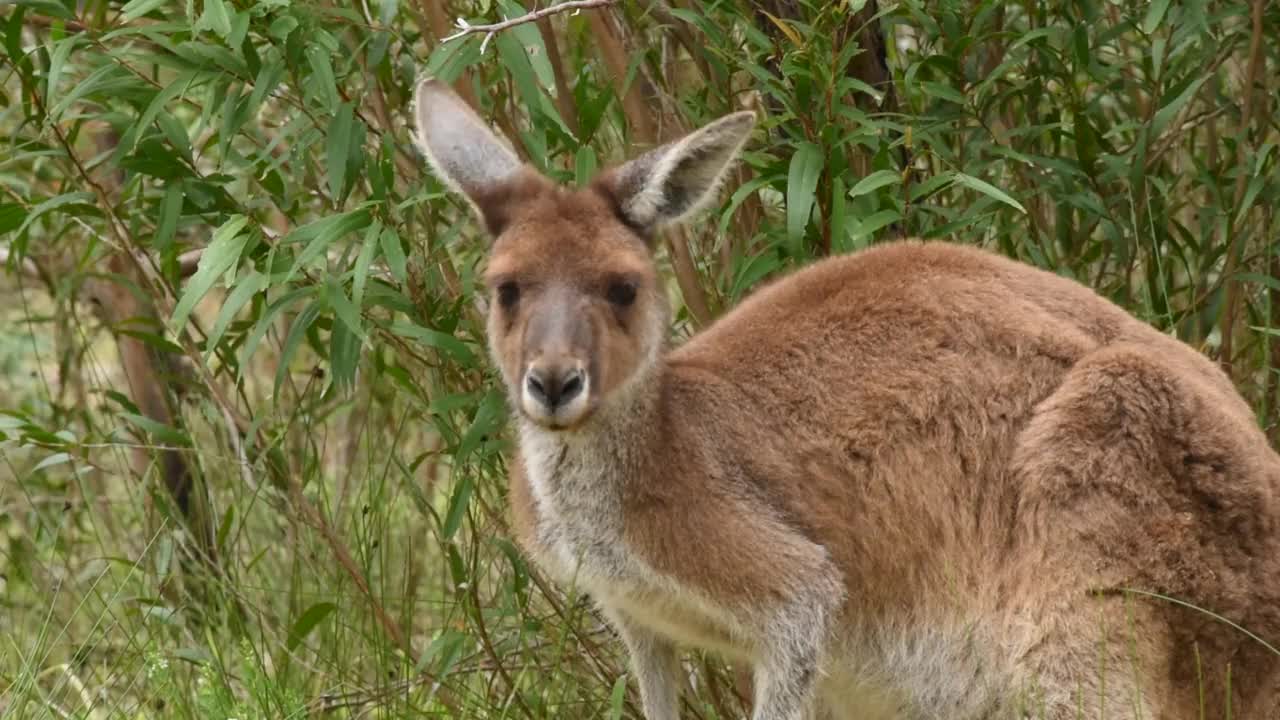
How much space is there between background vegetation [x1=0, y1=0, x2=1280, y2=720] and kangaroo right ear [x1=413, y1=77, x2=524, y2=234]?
0.42ft

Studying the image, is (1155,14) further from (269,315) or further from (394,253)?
(269,315)

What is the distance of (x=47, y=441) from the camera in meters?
6.31

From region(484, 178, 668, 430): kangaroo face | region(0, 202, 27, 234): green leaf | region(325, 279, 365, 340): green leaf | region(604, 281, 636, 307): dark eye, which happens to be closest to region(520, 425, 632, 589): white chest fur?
region(484, 178, 668, 430): kangaroo face

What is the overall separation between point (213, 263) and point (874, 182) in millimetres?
1968

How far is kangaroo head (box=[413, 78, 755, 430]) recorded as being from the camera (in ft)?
17.0

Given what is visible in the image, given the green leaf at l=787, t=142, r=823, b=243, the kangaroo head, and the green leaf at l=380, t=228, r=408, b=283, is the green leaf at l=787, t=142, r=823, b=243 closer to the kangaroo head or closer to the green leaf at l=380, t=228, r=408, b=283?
the kangaroo head

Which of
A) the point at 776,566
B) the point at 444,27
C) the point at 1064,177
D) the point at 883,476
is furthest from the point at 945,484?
the point at 444,27

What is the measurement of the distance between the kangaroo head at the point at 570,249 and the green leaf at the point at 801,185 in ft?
0.97

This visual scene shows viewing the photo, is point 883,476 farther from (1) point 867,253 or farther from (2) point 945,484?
(1) point 867,253

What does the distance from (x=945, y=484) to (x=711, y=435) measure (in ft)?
2.29

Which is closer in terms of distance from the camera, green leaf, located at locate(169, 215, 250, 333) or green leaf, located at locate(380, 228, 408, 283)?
green leaf, located at locate(169, 215, 250, 333)

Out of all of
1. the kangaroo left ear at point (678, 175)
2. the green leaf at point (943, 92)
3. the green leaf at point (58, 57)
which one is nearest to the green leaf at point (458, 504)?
the kangaroo left ear at point (678, 175)

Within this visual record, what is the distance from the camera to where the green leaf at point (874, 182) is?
5.71 metres

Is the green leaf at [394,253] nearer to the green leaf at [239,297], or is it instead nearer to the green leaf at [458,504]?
the green leaf at [239,297]
